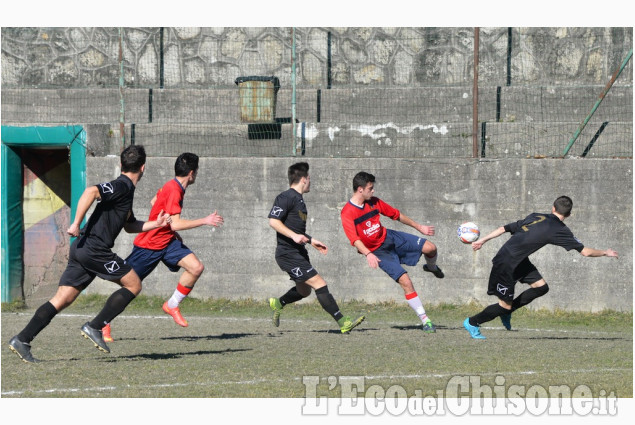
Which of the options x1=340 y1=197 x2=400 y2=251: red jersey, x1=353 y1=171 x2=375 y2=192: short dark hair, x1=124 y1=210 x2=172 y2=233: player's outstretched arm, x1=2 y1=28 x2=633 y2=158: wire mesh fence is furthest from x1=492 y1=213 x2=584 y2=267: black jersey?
x1=124 y1=210 x2=172 y2=233: player's outstretched arm

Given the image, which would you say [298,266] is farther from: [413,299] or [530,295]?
[530,295]

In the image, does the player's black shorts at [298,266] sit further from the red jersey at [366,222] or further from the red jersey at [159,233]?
the red jersey at [159,233]

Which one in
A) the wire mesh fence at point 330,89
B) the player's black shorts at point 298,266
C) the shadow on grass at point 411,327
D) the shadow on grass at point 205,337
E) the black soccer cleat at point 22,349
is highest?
the wire mesh fence at point 330,89

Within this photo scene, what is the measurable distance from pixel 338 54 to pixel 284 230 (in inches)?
314

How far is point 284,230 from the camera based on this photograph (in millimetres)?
10562

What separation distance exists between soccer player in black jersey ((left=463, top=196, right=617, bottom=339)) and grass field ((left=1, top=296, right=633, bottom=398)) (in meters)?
0.37

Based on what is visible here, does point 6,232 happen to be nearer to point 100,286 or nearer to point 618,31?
point 100,286

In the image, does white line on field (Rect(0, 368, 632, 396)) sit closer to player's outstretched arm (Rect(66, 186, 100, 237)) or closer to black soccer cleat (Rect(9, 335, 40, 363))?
black soccer cleat (Rect(9, 335, 40, 363))

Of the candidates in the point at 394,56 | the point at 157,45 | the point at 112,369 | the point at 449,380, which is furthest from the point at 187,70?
the point at 449,380

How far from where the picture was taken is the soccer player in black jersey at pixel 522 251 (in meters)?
10.2

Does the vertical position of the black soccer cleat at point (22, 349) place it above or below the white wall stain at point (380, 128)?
below

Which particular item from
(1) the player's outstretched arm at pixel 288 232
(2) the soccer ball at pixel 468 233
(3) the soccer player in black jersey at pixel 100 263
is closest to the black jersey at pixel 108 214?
(3) the soccer player in black jersey at pixel 100 263

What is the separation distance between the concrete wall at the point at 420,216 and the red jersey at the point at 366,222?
2.79m

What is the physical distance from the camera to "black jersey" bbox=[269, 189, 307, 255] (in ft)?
35.3
